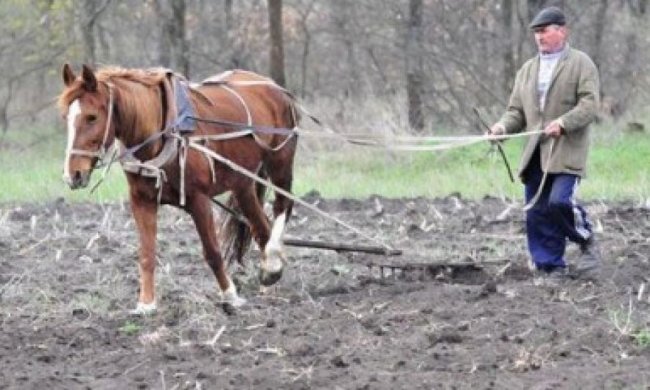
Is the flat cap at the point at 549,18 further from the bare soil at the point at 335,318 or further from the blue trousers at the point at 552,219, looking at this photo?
the bare soil at the point at 335,318

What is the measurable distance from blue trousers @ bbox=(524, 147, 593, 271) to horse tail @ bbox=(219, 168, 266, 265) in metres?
2.12

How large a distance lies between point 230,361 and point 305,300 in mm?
2108

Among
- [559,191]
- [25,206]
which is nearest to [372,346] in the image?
[559,191]

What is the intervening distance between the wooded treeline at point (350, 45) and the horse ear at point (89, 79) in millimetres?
14916

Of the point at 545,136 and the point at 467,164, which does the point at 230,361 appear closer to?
the point at 545,136

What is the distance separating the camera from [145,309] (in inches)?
324

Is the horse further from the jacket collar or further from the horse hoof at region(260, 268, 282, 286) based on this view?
the jacket collar

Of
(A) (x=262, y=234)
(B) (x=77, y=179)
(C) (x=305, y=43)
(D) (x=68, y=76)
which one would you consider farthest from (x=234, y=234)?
(C) (x=305, y=43)

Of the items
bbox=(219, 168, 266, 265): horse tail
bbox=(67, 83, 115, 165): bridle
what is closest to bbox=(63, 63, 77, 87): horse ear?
bbox=(67, 83, 115, 165): bridle

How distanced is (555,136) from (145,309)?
3.12 metres

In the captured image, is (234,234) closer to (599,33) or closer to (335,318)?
(335,318)

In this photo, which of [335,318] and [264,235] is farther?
[264,235]

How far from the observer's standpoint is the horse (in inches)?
315

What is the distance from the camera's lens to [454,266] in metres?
9.23
